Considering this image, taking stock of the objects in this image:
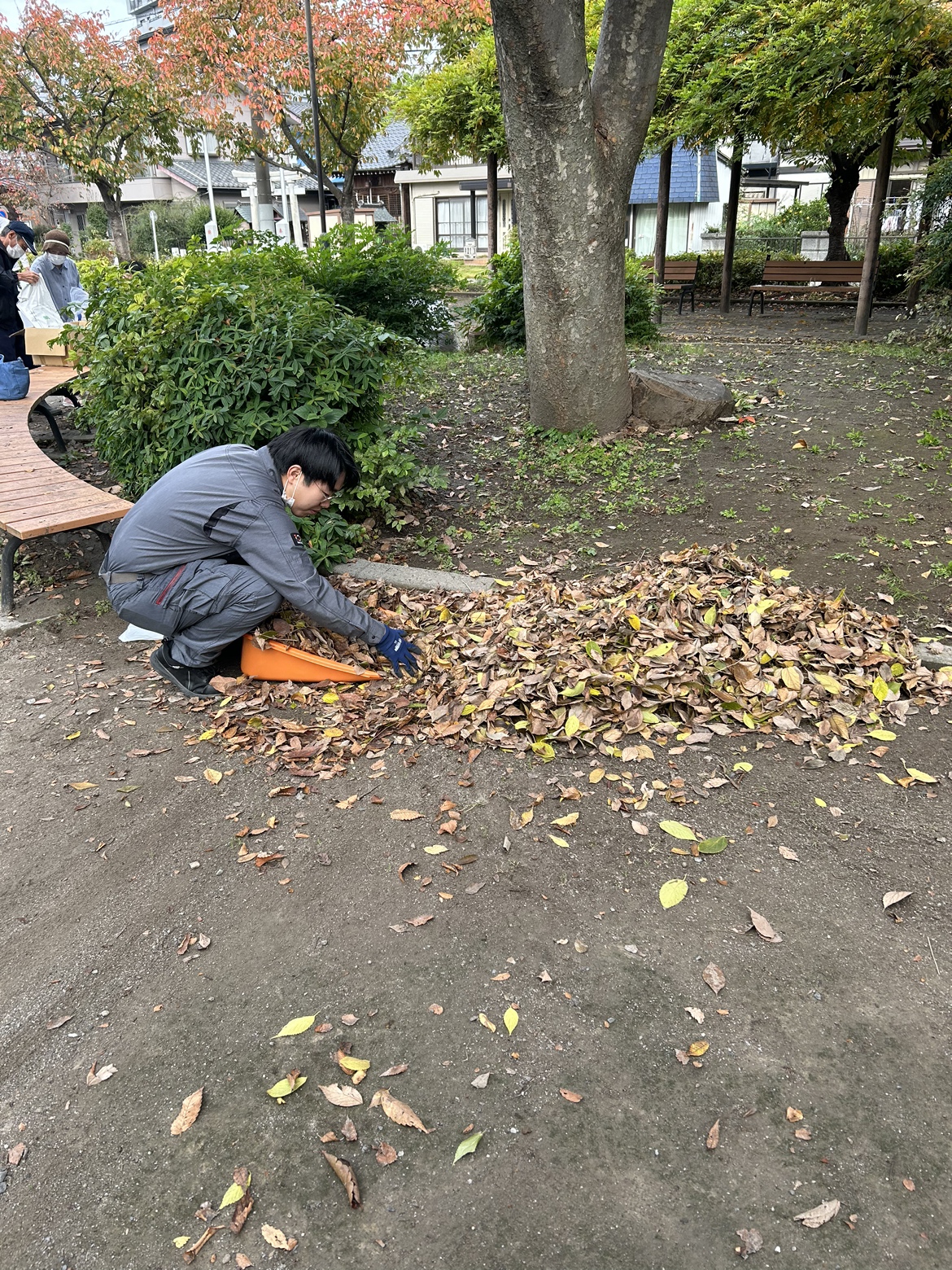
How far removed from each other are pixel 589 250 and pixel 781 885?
4579 mm

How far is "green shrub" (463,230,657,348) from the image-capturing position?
31.7ft

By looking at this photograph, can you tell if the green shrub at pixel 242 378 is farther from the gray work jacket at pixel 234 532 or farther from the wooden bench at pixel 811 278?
the wooden bench at pixel 811 278

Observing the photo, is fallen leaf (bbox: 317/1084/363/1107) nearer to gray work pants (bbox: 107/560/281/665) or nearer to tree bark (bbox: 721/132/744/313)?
gray work pants (bbox: 107/560/281/665)

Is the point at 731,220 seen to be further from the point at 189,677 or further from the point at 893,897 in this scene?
the point at 893,897

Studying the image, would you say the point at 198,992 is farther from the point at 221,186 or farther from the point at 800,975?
the point at 221,186

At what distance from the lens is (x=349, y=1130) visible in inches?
76.5

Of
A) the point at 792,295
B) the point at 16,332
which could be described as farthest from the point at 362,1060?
the point at 792,295

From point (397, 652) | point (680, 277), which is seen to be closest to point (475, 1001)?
point (397, 652)

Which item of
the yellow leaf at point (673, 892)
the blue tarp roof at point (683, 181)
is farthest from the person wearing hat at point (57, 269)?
the blue tarp roof at point (683, 181)

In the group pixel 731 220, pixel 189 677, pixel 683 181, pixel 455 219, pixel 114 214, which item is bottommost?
pixel 189 677

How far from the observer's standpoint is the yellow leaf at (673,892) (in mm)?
2555

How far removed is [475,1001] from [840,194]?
66.2ft

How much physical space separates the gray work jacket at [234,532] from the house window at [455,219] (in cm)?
3267

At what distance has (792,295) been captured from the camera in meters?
15.6
